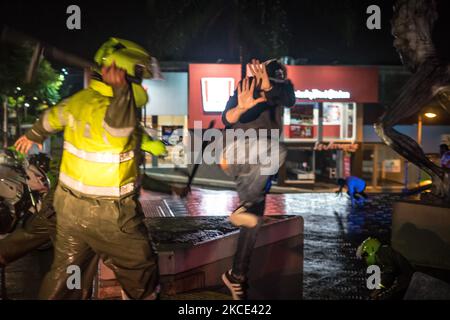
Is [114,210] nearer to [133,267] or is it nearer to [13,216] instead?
[133,267]

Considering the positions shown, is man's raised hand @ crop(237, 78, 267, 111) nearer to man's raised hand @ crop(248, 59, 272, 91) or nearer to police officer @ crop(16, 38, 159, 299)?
man's raised hand @ crop(248, 59, 272, 91)

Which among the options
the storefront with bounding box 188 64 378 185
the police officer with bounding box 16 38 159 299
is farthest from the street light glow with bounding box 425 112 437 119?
the police officer with bounding box 16 38 159 299

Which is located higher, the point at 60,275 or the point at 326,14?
the point at 326,14

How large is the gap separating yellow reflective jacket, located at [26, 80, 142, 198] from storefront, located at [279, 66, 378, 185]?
1319 centimetres

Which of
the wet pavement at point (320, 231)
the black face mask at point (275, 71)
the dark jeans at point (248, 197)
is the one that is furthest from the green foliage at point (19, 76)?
the dark jeans at point (248, 197)

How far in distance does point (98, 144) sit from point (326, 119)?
584 inches

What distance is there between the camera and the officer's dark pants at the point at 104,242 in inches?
129

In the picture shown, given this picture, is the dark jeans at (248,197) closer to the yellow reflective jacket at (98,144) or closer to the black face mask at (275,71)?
the black face mask at (275,71)

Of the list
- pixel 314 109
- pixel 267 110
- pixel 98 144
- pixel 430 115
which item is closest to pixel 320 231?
pixel 267 110

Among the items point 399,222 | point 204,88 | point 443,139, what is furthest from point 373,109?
point 399,222

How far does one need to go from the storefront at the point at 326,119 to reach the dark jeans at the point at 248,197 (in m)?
12.2

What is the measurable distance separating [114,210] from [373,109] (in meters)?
15.5

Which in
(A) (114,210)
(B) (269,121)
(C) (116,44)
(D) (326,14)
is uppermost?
(D) (326,14)

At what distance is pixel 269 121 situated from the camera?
4281 mm
